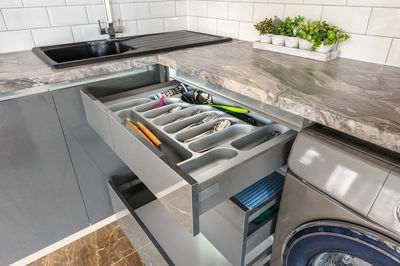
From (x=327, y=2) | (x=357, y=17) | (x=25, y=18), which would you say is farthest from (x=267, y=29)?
(x=25, y=18)

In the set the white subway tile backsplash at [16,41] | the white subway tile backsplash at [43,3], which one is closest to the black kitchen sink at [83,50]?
the white subway tile backsplash at [16,41]

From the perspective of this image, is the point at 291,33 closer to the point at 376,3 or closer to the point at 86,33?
the point at 376,3

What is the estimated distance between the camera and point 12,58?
1.24 metres

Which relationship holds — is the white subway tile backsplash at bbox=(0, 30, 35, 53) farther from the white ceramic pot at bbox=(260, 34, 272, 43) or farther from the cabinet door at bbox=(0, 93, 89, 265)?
the white ceramic pot at bbox=(260, 34, 272, 43)

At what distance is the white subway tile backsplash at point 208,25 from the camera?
171cm

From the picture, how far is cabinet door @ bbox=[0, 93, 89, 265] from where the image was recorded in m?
1.14

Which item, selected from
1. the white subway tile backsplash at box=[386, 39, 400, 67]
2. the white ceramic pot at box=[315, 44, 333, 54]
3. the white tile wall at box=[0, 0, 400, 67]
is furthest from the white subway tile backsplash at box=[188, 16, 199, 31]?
the white subway tile backsplash at box=[386, 39, 400, 67]

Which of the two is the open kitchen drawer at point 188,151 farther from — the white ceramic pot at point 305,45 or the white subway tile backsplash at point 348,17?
the white subway tile backsplash at point 348,17

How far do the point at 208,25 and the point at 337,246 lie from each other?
1.52m

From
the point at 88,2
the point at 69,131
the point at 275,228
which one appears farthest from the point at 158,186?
the point at 88,2

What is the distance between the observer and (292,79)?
838mm

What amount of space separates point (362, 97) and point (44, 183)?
140 centimetres

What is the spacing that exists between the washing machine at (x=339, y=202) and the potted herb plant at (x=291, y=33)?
1.89 feet

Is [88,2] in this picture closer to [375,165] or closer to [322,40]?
[322,40]
